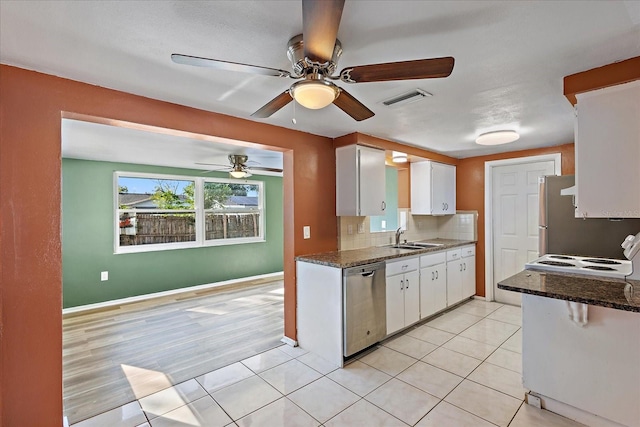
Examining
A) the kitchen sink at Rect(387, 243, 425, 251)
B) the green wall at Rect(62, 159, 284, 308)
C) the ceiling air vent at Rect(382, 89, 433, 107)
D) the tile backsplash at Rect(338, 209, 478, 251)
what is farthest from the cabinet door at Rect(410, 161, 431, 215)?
the green wall at Rect(62, 159, 284, 308)

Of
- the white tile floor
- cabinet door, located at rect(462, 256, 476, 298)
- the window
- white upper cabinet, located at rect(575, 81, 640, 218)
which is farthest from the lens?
the window

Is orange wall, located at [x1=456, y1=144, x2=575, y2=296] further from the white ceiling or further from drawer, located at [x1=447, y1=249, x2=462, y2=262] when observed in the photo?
the white ceiling

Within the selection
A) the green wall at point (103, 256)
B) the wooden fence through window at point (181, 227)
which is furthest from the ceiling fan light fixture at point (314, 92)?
the wooden fence through window at point (181, 227)

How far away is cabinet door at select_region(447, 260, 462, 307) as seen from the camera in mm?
3922

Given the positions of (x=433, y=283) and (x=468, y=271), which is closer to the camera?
(x=433, y=283)

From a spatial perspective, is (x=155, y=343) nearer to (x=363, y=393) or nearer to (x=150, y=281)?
(x=150, y=281)

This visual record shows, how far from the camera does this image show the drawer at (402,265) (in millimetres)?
3033

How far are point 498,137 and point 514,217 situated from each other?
170 cm

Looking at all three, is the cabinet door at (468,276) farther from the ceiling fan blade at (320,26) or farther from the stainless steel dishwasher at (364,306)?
the ceiling fan blade at (320,26)

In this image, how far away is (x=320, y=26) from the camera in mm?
1110

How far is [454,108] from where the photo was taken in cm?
247

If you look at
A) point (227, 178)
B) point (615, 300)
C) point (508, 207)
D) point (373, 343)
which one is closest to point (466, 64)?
point (615, 300)

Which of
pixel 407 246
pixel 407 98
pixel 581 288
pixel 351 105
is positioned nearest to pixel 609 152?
pixel 581 288

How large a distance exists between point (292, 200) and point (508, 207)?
10.5ft
